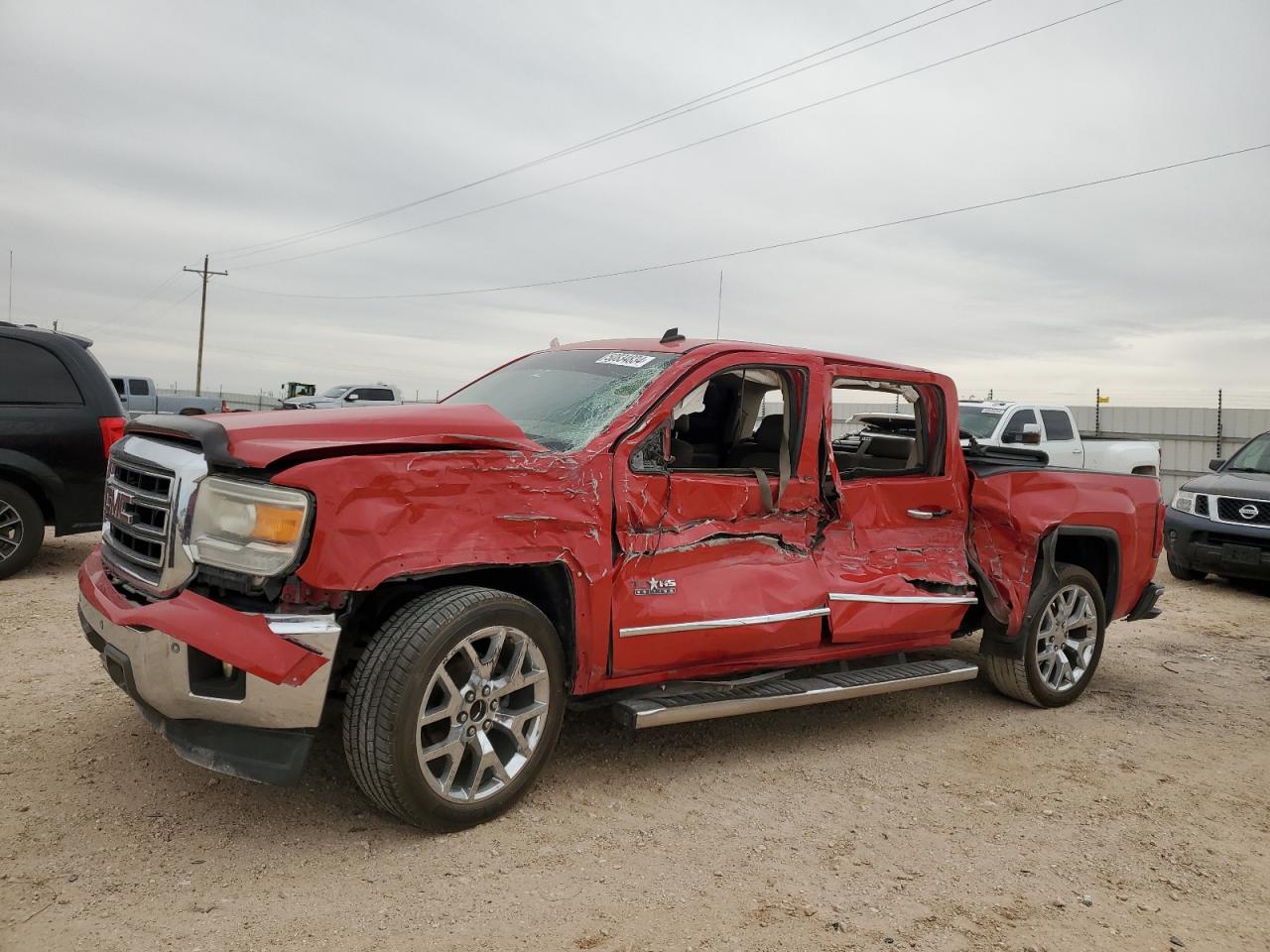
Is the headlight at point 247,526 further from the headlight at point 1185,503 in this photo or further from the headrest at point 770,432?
the headlight at point 1185,503

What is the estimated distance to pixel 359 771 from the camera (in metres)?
3.39

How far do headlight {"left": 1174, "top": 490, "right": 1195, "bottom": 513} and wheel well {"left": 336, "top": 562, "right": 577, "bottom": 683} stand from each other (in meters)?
9.10

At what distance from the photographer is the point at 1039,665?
5.64 meters

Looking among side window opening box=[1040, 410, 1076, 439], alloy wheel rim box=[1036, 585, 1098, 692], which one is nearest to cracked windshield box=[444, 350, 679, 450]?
alloy wheel rim box=[1036, 585, 1098, 692]

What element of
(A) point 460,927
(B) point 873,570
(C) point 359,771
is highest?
(B) point 873,570

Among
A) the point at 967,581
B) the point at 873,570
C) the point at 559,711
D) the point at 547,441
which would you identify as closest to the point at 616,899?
the point at 559,711

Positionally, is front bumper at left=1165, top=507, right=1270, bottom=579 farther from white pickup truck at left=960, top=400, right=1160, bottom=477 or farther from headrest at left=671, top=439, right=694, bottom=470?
headrest at left=671, top=439, right=694, bottom=470

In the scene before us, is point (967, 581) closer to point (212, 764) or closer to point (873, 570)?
point (873, 570)

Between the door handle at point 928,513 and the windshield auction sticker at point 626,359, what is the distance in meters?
1.64

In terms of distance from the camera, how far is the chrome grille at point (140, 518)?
354cm

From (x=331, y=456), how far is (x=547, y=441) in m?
0.95

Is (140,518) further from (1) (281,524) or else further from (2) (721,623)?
(2) (721,623)

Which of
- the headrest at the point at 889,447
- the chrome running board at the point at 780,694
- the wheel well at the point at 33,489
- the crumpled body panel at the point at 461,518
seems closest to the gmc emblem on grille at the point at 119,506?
the crumpled body panel at the point at 461,518

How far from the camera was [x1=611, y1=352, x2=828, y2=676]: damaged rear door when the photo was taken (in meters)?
3.97
